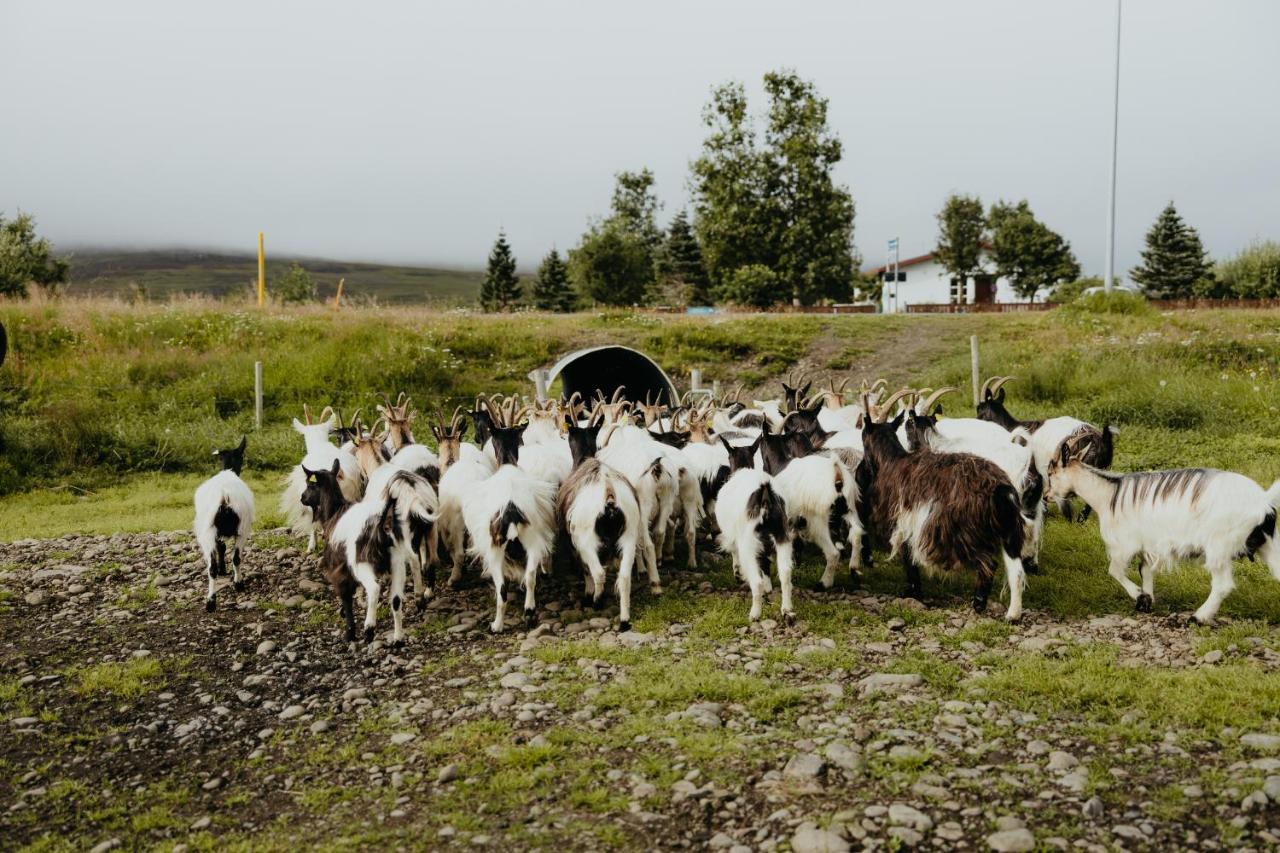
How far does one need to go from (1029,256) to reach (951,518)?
47.2m

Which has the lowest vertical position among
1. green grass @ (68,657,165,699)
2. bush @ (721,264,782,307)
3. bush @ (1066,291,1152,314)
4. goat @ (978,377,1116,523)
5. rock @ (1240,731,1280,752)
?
green grass @ (68,657,165,699)

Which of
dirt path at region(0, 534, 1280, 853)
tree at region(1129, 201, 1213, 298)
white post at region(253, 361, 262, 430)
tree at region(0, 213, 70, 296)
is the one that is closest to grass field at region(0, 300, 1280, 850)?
dirt path at region(0, 534, 1280, 853)

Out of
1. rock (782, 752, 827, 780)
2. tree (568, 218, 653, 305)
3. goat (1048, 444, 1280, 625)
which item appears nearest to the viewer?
rock (782, 752, 827, 780)

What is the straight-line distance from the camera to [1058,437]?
918 cm

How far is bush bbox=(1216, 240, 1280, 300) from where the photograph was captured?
36375 mm

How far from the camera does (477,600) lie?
294 inches

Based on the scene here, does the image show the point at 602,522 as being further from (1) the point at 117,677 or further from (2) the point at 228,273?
(2) the point at 228,273

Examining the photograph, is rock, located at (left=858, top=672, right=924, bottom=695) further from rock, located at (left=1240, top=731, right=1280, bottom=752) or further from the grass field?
rock, located at (left=1240, top=731, right=1280, bottom=752)

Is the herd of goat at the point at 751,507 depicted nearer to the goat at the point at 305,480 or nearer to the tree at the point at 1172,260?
the goat at the point at 305,480

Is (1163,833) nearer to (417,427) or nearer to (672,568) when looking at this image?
(672,568)

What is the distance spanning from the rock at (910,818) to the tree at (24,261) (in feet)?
89.3

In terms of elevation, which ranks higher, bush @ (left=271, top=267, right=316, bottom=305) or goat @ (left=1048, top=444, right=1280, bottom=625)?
bush @ (left=271, top=267, right=316, bottom=305)

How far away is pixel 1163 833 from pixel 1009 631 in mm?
2596

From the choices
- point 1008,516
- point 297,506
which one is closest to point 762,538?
point 1008,516
